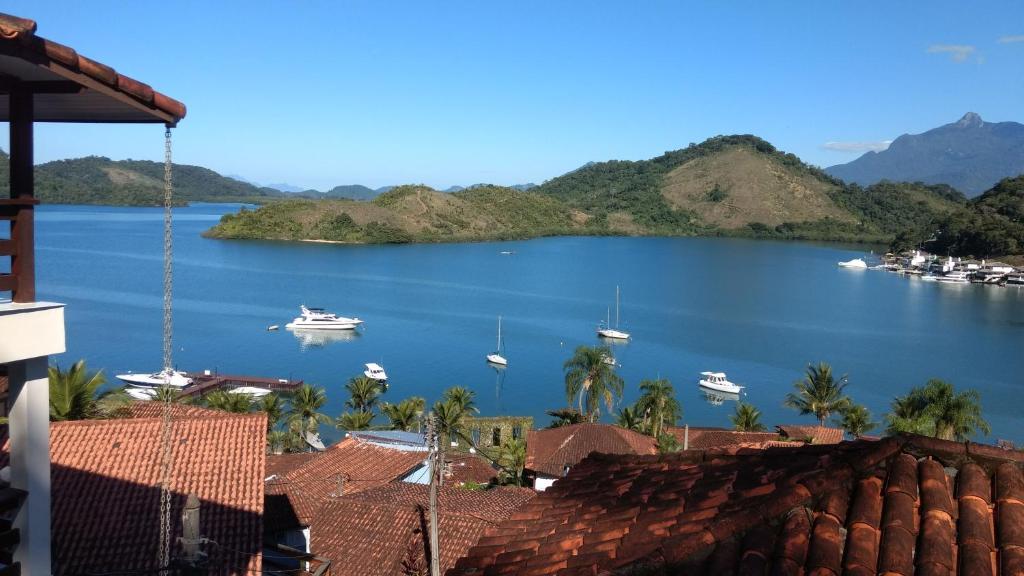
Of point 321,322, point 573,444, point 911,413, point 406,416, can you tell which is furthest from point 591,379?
point 321,322

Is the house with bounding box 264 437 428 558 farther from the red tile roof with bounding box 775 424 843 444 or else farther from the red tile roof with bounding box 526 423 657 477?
the red tile roof with bounding box 775 424 843 444

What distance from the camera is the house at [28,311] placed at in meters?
2.85

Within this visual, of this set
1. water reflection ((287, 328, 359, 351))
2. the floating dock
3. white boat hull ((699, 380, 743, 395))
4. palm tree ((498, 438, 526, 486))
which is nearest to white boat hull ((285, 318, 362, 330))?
water reflection ((287, 328, 359, 351))

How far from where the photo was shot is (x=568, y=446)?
742 inches

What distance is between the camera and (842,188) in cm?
15825

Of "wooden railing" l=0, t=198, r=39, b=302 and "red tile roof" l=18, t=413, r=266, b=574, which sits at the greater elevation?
"wooden railing" l=0, t=198, r=39, b=302

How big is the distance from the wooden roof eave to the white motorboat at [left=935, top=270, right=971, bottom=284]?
91.7 meters

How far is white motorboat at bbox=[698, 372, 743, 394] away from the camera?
37.0 metres

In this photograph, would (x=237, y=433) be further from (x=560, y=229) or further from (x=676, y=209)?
(x=676, y=209)

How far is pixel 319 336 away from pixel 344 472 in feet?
113

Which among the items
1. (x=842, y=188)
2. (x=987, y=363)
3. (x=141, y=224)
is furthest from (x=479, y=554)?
(x=842, y=188)

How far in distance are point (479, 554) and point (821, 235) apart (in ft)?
469

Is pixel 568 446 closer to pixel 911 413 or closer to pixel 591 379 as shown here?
pixel 591 379

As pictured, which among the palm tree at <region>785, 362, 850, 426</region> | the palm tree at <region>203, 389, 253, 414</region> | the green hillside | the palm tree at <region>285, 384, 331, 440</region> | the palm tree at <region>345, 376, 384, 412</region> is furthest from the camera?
the green hillside
